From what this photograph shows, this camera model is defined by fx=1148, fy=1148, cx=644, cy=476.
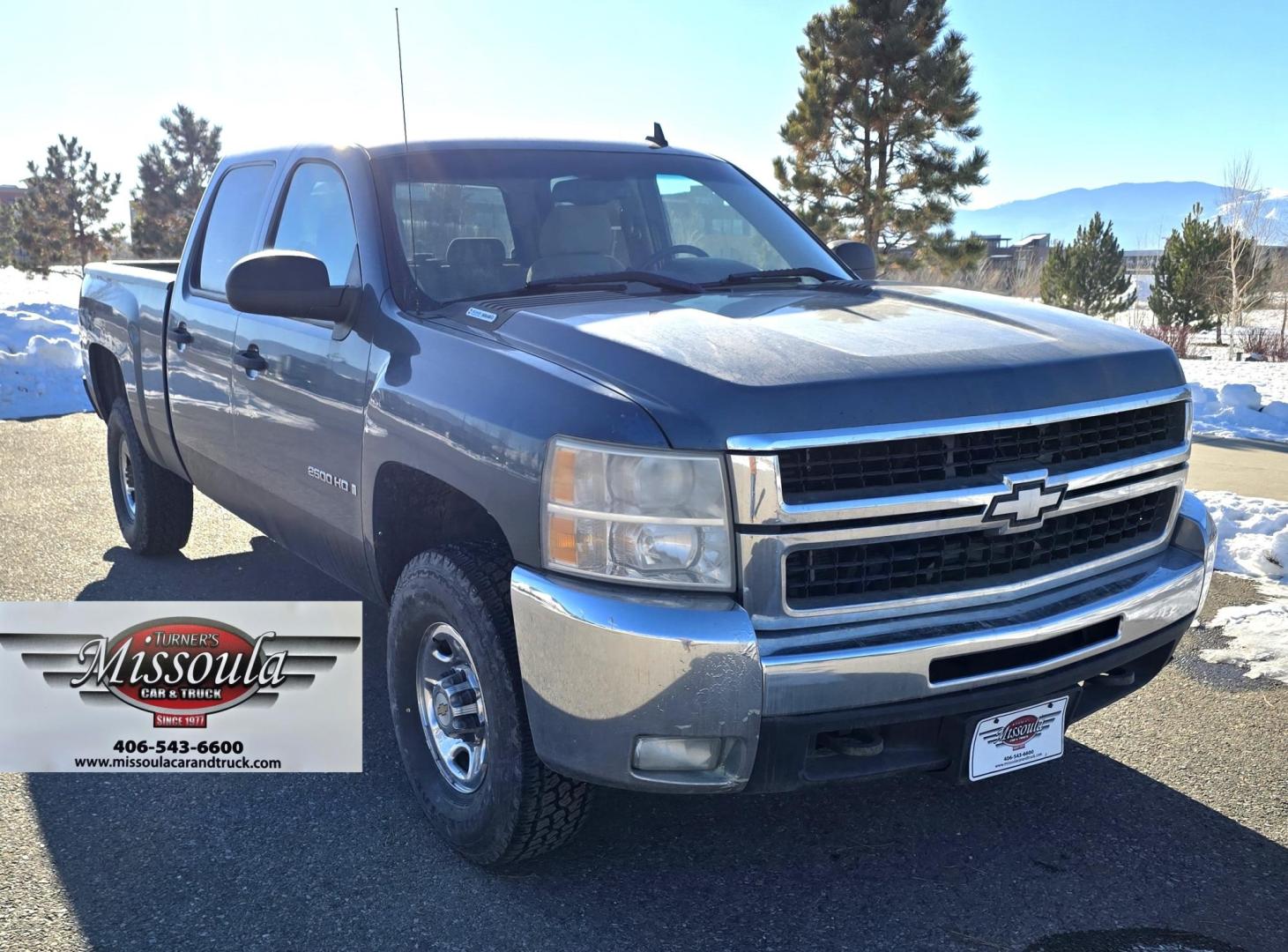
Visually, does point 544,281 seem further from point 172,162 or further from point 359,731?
point 172,162

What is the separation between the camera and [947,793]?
11.1 feet

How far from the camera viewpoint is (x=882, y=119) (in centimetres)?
2489

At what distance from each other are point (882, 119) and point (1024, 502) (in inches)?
948

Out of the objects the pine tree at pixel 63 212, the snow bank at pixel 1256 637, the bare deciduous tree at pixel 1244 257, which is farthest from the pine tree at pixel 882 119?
the pine tree at pixel 63 212

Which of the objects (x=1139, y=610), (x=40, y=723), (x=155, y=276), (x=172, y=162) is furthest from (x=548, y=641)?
(x=172, y=162)

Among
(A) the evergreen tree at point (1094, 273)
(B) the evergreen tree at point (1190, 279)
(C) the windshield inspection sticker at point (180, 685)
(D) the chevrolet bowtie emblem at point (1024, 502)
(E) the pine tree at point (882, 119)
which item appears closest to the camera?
(D) the chevrolet bowtie emblem at point (1024, 502)

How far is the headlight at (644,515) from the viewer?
2.32 metres

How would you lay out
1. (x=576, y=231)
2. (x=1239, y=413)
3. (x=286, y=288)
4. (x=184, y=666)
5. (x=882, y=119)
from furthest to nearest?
(x=882, y=119) < (x=1239, y=413) < (x=576, y=231) < (x=184, y=666) < (x=286, y=288)

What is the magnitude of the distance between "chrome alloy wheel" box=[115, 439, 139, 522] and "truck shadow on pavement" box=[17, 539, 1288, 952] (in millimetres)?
2629

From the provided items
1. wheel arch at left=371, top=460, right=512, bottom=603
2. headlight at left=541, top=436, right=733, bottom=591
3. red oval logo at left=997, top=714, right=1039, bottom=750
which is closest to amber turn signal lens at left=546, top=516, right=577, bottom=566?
headlight at left=541, top=436, right=733, bottom=591

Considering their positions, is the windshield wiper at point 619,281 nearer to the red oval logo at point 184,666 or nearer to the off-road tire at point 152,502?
the red oval logo at point 184,666

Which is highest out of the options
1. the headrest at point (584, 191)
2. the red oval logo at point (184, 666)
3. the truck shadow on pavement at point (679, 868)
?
the headrest at point (584, 191)

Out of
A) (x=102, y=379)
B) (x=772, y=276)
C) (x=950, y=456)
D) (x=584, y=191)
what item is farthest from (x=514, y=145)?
(x=102, y=379)

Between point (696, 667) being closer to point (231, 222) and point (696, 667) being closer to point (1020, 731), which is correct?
point (1020, 731)
